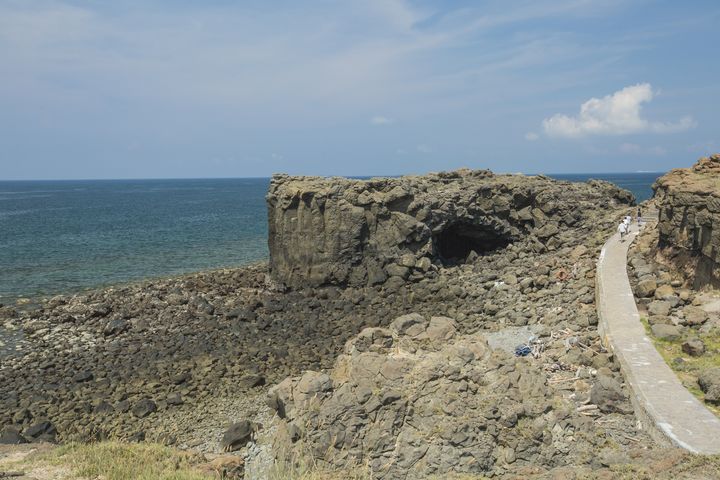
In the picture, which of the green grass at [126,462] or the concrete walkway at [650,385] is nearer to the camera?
the green grass at [126,462]

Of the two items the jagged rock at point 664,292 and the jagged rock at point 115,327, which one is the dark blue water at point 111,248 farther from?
the jagged rock at point 664,292

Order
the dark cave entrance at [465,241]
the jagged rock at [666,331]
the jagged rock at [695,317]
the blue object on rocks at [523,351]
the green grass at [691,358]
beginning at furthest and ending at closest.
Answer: the dark cave entrance at [465,241] → the blue object on rocks at [523,351] → the jagged rock at [695,317] → the jagged rock at [666,331] → the green grass at [691,358]

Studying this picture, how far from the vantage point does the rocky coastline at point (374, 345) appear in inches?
512

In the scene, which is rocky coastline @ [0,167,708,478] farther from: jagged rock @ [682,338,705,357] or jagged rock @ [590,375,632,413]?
jagged rock @ [682,338,705,357]

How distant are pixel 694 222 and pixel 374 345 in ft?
49.8

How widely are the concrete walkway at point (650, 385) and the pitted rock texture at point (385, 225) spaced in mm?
14124

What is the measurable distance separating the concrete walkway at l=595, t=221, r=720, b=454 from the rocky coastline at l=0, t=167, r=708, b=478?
0.43 meters

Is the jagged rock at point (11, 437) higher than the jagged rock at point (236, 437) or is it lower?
lower

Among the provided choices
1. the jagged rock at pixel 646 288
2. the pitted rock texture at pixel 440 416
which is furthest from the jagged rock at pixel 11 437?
the jagged rock at pixel 646 288

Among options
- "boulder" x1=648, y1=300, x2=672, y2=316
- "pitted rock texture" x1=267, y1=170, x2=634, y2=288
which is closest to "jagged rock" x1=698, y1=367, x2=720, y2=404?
"boulder" x1=648, y1=300, x2=672, y2=316

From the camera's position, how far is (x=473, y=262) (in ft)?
123

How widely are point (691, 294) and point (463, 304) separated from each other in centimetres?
1132

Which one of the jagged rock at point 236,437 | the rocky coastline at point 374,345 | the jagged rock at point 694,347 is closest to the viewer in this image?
the rocky coastline at point 374,345

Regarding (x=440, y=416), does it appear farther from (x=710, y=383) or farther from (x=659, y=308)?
(x=659, y=308)
